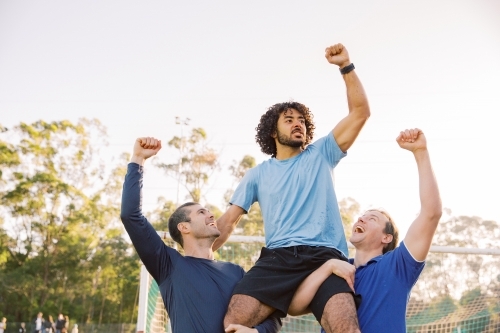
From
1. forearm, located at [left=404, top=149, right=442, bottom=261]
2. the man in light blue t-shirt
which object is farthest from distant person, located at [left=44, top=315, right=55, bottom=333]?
forearm, located at [left=404, top=149, right=442, bottom=261]

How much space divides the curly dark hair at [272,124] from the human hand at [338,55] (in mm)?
598

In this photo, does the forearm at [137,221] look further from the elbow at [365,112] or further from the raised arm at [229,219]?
the elbow at [365,112]

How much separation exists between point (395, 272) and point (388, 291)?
0.13 m

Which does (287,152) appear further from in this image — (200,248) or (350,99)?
(200,248)

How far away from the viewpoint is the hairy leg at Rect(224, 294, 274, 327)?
3.69 metres

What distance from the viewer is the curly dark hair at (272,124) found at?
469 cm

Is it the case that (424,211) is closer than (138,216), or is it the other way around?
(424,211)

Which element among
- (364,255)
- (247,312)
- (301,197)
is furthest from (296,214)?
(247,312)

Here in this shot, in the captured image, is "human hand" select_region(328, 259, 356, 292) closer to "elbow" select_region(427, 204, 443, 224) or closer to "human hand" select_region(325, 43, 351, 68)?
"elbow" select_region(427, 204, 443, 224)

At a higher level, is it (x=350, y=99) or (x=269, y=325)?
(x=350, y=99)

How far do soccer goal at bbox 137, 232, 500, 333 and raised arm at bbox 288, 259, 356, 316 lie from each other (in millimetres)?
2865

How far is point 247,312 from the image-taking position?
3.69m

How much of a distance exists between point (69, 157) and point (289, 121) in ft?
110

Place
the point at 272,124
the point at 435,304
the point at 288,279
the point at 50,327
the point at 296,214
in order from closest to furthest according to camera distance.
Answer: the point at 288,279
the point at 296,214
the point at 272,124
the point at 435,304
the point at 50,327
